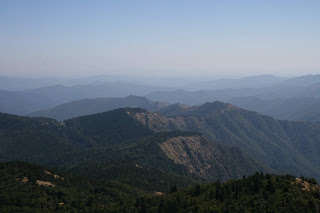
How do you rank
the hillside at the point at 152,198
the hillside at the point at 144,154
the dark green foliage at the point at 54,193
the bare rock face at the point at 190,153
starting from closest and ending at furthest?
the hillside at the point at 152,198 < the dark green foliage at the point at 54,193 < the hillside at the point at 144,154 < the bare rock face at the point at 190,153

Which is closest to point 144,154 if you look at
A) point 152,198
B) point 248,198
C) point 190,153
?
point 190,153

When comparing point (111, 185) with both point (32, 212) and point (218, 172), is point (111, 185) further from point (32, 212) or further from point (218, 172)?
point (218, 172)

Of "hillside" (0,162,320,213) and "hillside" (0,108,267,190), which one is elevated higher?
"hillside" (0,162,320,213)

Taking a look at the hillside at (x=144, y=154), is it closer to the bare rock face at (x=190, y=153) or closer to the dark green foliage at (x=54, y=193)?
the bare rock face at (x=190, y=153)

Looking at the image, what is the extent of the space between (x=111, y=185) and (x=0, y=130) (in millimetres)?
134075

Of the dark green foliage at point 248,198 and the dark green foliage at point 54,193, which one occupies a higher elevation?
the dark green foliage at point 248,198

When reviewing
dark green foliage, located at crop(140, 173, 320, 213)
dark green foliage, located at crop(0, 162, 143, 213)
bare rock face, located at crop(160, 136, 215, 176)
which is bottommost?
bare rock face, located at crop(160, 136, 215, 176)

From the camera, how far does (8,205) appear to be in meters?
55.5

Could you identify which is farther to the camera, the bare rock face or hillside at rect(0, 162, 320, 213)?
the bare rock face

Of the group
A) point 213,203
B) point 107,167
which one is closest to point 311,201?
point 213,203

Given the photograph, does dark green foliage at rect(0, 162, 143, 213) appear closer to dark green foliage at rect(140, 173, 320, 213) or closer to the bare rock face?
dark green foliage at rect(140, 173, 320, 213)

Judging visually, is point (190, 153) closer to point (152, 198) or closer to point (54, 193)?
point (152, 198)

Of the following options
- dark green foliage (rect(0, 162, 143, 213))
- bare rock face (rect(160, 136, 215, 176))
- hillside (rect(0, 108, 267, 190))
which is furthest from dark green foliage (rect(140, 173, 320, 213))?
bare rock face (rect(160, 136, 215, 176))

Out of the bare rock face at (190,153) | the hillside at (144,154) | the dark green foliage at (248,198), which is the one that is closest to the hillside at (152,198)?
the dark green foliage at (248,198)
